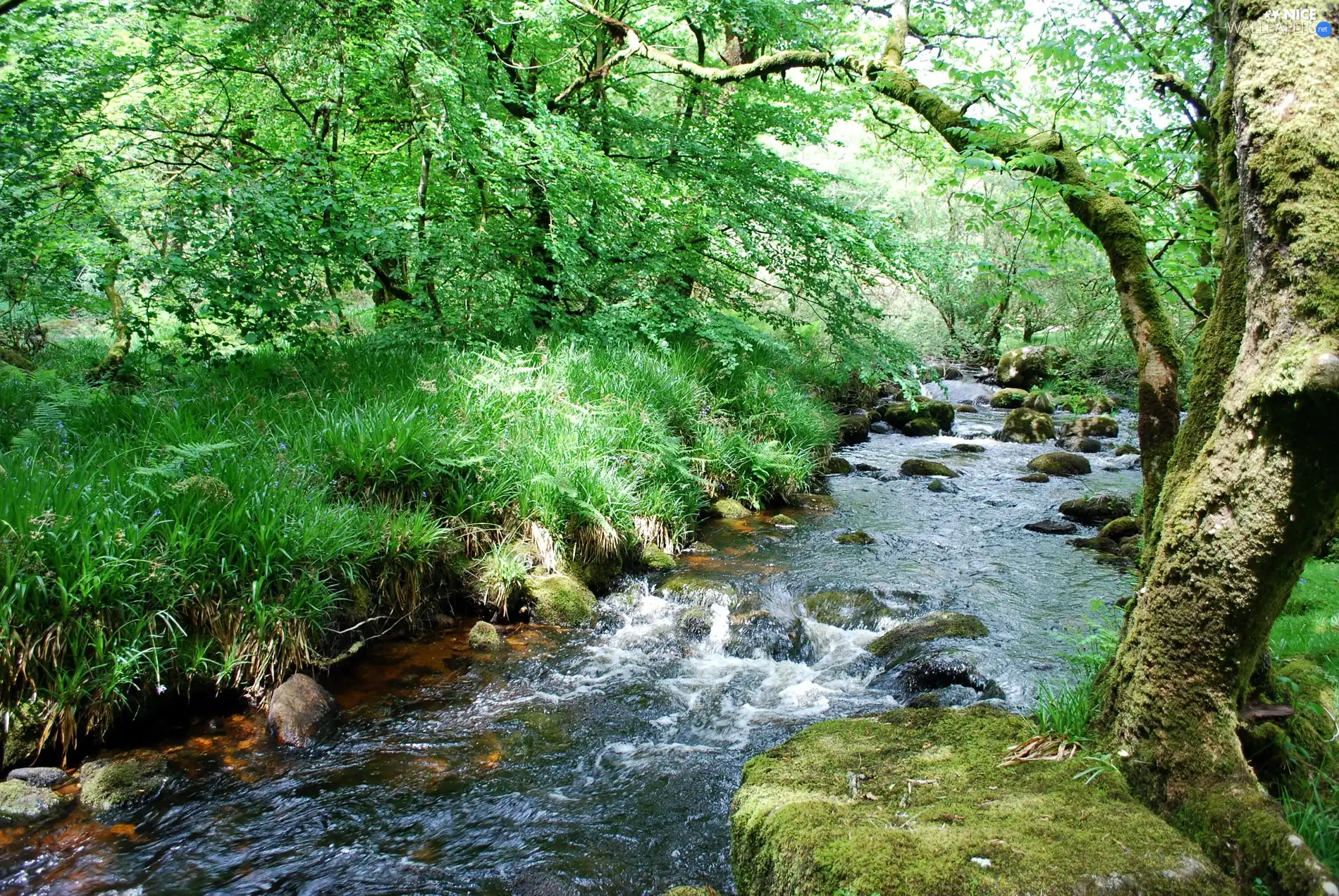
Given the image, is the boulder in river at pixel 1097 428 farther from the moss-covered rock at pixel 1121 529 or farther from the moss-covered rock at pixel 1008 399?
the moss-covered rock at pixel 1121 529

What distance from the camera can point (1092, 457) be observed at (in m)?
13.2

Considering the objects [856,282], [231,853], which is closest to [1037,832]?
[231,853]

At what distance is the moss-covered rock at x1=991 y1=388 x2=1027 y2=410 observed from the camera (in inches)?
765

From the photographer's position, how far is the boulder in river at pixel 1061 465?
39.4 ft

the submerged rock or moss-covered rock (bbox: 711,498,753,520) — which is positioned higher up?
moss-covered rock (bbox: 711,498,753,520)

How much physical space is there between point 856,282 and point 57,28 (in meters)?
9.10

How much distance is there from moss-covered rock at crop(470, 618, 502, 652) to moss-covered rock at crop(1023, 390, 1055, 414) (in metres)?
15.7

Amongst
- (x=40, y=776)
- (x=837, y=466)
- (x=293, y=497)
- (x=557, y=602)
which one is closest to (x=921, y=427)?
(x=837, y=466)

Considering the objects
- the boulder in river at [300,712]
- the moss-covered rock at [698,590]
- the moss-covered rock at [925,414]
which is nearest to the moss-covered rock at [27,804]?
the boulder in river at [300,712]

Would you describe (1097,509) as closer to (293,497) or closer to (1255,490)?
(1255,490)

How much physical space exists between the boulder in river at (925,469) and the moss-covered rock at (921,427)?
3.70 meters

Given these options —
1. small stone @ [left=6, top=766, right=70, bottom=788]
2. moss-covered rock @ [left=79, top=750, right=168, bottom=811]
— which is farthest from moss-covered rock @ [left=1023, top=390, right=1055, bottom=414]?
small stone @ [left=6, top=766, right=70, bottom=788]

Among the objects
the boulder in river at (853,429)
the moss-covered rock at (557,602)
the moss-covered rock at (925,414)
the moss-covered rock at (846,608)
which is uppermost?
the moss-covered rock at (925,414)

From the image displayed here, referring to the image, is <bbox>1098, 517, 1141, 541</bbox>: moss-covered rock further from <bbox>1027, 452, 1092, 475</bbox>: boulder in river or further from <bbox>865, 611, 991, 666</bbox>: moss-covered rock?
<bbox>1027, 452, 1092, 475</bbox>: boulder in river
